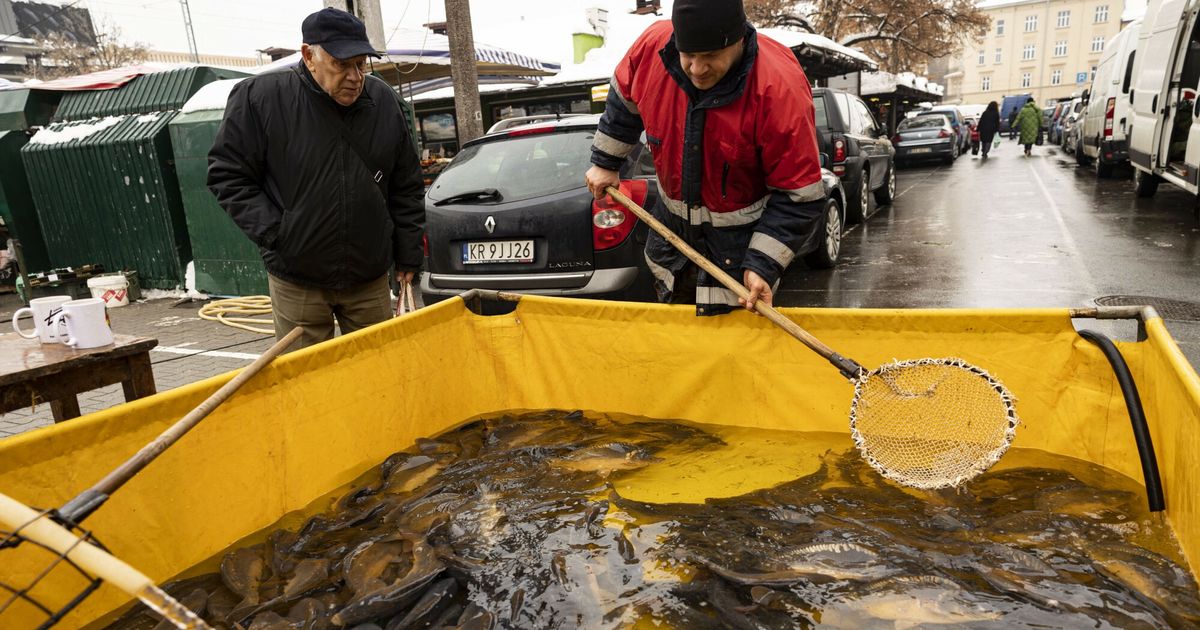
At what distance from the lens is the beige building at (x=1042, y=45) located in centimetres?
8163

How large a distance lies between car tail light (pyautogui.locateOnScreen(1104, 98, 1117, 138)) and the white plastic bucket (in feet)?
49.0

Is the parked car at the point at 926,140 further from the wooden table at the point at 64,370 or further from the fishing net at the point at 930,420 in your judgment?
the wooden table at the point at 64,370

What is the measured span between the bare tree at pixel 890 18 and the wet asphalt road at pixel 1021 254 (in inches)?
664

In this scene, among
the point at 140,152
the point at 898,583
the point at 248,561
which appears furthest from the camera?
the point at 140,152

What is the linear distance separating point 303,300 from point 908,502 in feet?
8.78

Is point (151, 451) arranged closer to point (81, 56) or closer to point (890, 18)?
point (890, 18)

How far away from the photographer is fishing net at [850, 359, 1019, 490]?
104 inches

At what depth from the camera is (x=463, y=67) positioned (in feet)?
26.9

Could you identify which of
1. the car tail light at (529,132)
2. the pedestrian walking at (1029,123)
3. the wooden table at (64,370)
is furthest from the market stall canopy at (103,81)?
the pedestrian walking at (1029,123)

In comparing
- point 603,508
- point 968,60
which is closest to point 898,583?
point 603,508

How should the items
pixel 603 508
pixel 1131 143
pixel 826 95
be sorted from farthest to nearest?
pixel 1131 143 < pixel 826 95 < pixel 603 508

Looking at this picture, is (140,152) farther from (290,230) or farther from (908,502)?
(908,502)

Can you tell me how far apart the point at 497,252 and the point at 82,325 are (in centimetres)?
270

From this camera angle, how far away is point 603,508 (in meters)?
2.75
